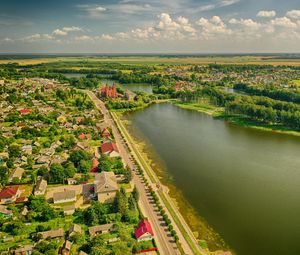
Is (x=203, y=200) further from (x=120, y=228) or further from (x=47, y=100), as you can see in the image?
(x=47, y=100)

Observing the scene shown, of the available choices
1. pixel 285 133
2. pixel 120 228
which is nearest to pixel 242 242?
pixel 120 228

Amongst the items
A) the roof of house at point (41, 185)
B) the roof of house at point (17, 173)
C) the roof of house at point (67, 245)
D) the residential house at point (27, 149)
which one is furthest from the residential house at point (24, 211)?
the residential house at point (27, 149)

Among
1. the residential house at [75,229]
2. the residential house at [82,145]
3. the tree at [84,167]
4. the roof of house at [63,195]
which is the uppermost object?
the residential house at [82,145]

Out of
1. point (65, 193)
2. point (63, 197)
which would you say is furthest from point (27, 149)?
point (63, 197)

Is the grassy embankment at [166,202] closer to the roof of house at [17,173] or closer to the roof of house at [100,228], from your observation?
the roof of house at [100,228]

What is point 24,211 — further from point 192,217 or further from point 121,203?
point 192,217

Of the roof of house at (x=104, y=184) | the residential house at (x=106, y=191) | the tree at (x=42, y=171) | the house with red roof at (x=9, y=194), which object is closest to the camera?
the residential house at (x=106, y=191)
